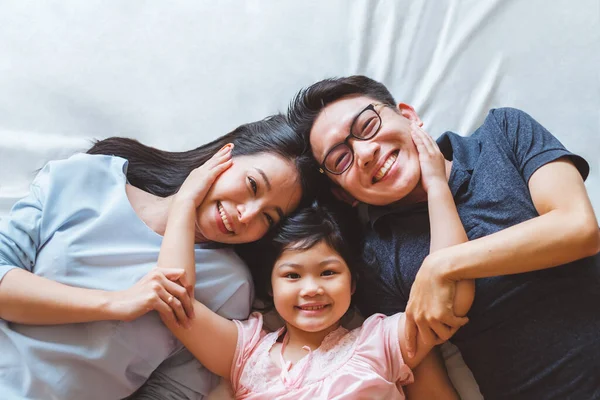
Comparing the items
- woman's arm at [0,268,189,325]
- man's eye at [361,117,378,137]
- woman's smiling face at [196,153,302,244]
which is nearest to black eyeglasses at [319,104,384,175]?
man's eye at [361,117,378,137]

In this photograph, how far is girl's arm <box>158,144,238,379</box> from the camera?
1.22m

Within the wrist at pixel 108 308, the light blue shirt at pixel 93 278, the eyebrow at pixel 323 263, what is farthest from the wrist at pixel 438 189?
the wrist at pixel 108 308

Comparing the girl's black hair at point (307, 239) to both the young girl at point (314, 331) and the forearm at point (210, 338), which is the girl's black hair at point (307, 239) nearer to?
the young girl at point (314, 331)

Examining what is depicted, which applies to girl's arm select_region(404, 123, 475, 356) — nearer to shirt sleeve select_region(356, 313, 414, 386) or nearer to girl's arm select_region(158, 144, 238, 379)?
shirt sleeve select_region(356, 313, 414, 386)

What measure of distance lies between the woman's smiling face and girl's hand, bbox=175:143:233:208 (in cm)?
1

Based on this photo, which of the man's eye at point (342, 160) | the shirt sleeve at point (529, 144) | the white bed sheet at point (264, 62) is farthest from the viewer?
the white bed sheet at point (264, 62)

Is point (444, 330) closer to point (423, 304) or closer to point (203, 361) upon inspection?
point (423, 304)

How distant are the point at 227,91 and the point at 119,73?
291 mm

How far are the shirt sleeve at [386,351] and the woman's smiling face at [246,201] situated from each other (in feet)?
1.05

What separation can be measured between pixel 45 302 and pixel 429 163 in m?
0.81

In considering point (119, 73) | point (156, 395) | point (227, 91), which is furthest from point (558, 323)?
point (119, 73)

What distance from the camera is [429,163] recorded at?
1.26 meters

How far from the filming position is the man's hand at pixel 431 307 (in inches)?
44.7

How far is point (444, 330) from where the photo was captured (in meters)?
Result: 1.16
